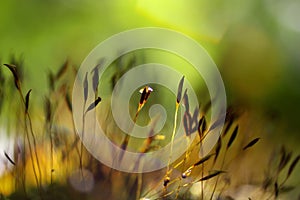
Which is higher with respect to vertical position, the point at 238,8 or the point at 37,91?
the point at 238,8

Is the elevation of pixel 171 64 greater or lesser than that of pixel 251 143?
greater

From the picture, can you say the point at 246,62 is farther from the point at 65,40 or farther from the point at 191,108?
the point at 65,40

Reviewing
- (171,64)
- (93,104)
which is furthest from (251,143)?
(93,104)

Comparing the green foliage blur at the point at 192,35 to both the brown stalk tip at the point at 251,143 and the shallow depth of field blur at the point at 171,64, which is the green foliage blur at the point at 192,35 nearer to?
the shallow depth of field blur at the point at 171,64

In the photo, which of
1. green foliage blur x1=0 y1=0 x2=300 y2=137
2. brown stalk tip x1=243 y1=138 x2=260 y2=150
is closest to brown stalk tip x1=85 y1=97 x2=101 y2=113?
green foliage blur x1=0 y1=0 x2=300 y2=137

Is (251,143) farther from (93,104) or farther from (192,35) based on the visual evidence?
(93,104)

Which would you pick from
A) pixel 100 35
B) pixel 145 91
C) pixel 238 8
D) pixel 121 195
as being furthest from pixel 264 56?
pixel 121 195

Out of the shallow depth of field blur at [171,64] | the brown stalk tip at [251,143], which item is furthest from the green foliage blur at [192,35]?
the brown stalk tip at [251,143]

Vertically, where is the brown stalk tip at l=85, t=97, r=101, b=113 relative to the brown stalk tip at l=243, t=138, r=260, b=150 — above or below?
below

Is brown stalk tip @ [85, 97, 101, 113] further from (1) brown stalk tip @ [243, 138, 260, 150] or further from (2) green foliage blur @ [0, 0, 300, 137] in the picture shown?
(1) brown stalk tip @ [243, 138, 260, 150]
